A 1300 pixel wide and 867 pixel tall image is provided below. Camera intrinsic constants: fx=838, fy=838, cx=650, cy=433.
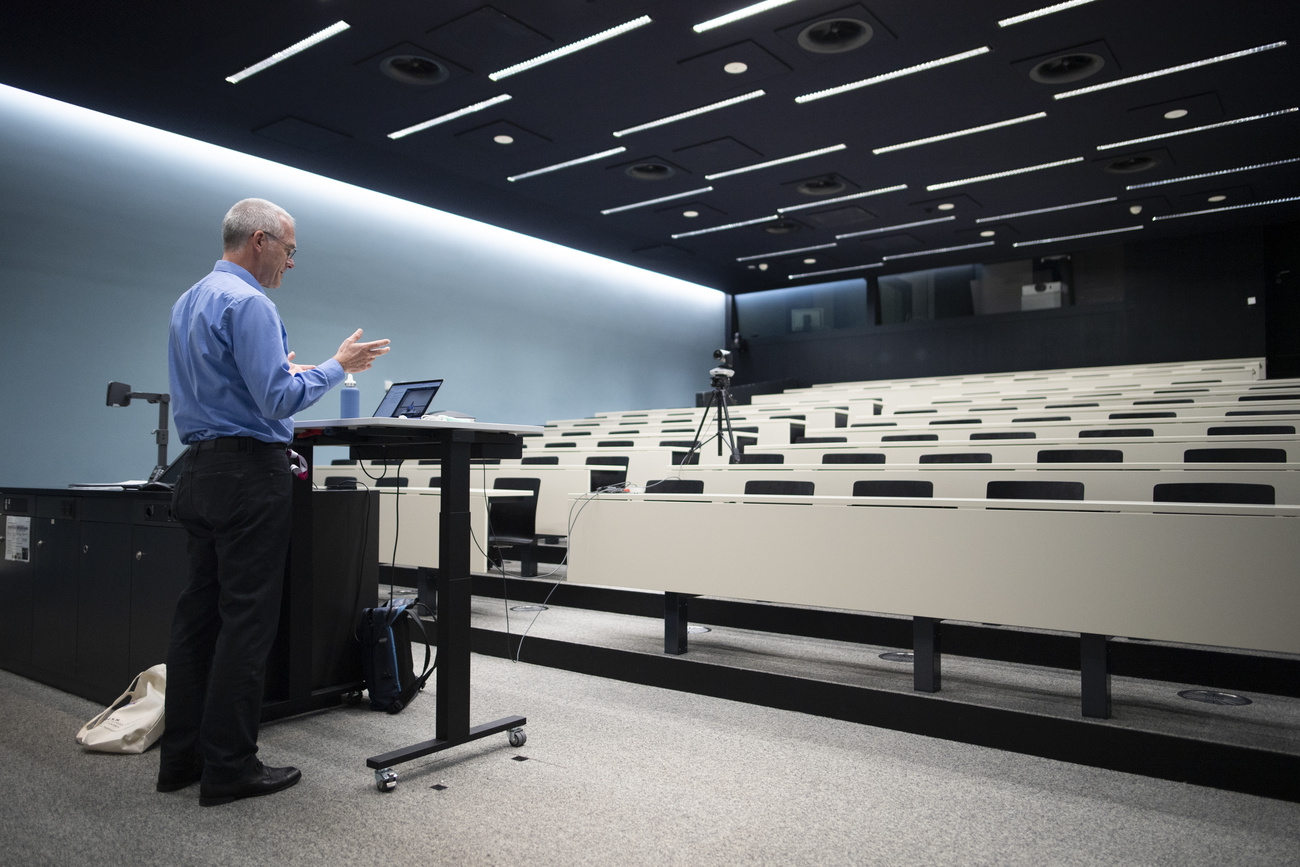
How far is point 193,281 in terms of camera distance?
7.83 metres

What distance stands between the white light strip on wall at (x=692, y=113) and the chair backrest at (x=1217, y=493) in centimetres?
486

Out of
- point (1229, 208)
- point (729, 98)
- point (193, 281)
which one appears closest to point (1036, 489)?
point (729, 98)

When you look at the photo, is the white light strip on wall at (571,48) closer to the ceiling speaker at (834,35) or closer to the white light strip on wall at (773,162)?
the ceiling speaker at (834,35)

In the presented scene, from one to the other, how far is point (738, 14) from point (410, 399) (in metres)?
4.44

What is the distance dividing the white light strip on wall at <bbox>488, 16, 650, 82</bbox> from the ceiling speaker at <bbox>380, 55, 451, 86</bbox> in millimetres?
382

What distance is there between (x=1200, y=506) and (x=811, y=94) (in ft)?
17.8

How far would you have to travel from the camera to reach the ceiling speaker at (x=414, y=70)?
241 inches

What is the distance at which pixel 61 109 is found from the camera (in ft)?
23.2

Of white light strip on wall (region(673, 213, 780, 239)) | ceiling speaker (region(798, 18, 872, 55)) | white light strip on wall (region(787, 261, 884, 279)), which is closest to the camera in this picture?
ceiling speaker (region(798, 18, 872, 55))

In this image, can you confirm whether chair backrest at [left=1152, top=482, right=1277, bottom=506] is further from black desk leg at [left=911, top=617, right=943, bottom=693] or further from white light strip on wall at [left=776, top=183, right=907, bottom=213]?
white light strip on wall at [left=776, top=183, right=907, bottom=213]

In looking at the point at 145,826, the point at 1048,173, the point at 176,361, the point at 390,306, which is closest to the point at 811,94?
the point at 1048,173

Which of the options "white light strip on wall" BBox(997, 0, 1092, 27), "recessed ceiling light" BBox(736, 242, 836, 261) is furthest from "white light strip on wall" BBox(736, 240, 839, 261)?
"white light strip on wall" BBox(997, 0, 1092, 27)

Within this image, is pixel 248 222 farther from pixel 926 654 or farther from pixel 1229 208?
pixel 1229 208

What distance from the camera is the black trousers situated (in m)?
1.96
